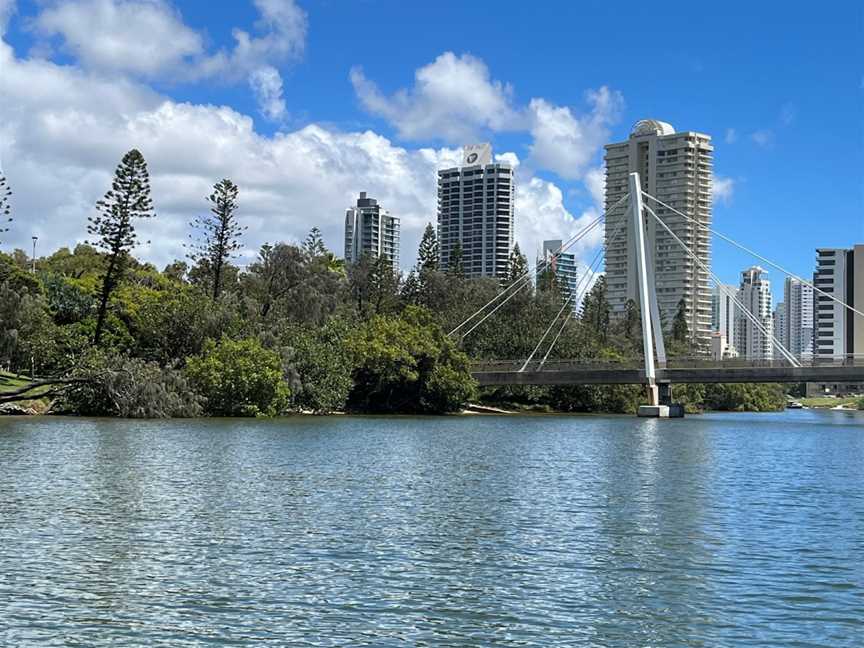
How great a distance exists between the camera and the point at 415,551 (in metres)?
19.5

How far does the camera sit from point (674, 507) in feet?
86.2

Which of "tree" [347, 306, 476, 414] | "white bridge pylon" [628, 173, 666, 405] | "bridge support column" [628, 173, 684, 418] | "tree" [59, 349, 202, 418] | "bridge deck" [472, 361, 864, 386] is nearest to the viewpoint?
"tree" [59, 349, 202, 418]

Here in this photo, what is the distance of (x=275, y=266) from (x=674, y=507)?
64.9 metres

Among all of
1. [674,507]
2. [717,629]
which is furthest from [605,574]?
[674,507]

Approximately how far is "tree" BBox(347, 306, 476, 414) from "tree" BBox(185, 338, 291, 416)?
15.4 meters

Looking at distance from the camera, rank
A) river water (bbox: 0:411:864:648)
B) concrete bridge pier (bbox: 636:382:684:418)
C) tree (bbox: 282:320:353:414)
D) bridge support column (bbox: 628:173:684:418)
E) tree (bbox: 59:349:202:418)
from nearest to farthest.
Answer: river water (bbox: 0:411:864:648), tree (bbox: 59:349:202:418), tree (bbox: 282:320:353:414), bridge support column (bbox: 628:173:684:418), concrete bridge pier (bbox: 636:382:684:418)

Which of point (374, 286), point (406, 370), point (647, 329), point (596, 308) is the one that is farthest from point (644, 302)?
point (596, 308)

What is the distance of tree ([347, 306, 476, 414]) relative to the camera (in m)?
82.1

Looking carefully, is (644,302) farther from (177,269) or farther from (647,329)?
(177,269)

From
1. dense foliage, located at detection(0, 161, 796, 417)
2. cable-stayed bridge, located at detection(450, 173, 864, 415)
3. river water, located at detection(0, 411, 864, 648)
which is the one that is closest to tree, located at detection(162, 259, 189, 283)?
dense foliage, located at detection(0, 161, 796, 417)

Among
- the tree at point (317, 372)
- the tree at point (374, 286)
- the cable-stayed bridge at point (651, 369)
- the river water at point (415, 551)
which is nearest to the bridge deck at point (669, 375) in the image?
the cable-stayed bridge at point (651, 369)

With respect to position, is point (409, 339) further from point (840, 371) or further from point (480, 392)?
point (840, 371)

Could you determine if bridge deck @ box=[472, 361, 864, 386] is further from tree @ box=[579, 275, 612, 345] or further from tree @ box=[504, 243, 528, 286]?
tree @ box=[579, 275, 612, 345]

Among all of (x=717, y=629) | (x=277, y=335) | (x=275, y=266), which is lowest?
(x=717, y=629)
